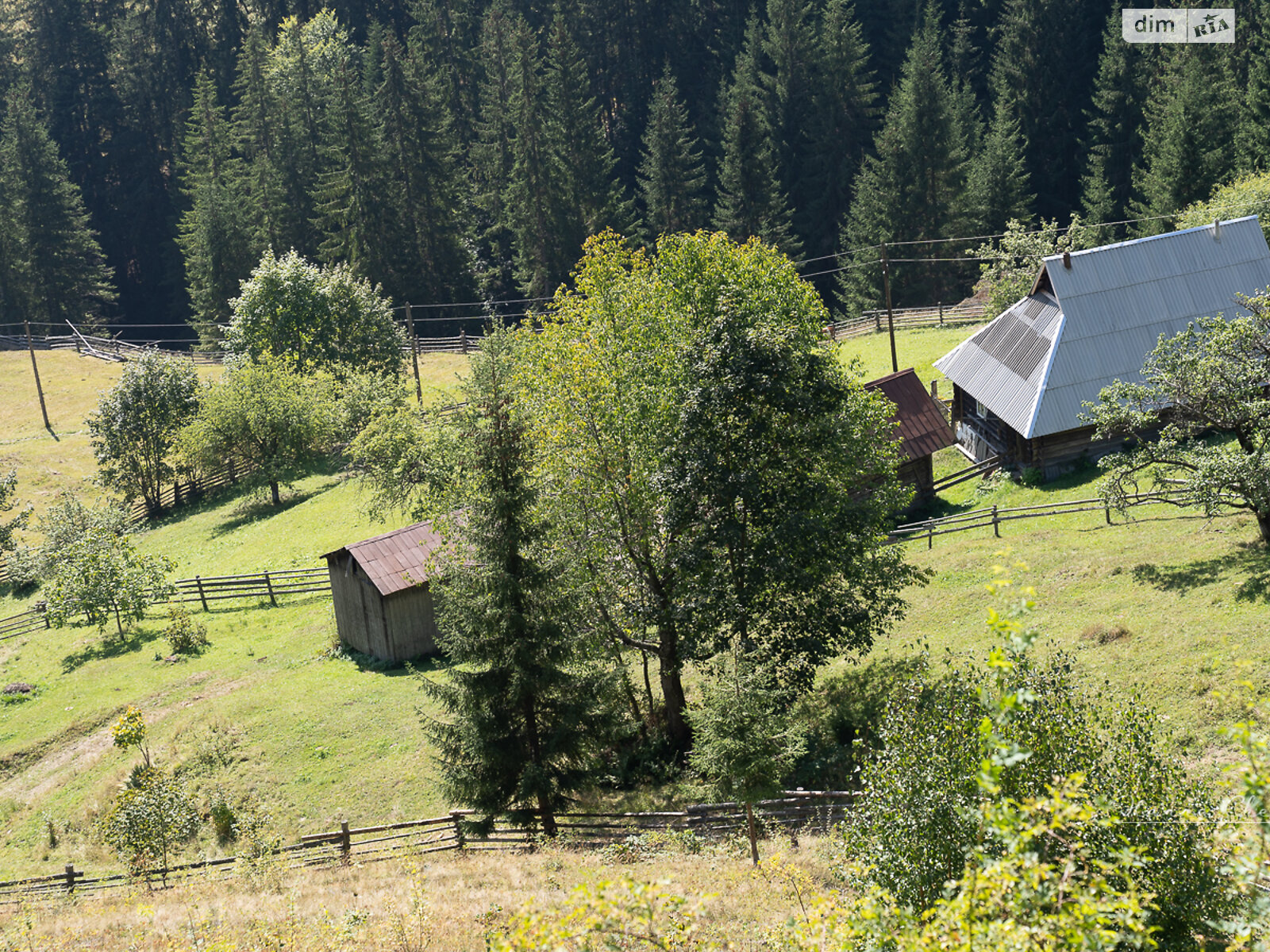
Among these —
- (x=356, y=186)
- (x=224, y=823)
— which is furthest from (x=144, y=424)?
(x=224, y=823)

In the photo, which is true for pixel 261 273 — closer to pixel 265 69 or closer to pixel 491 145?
pixel 491 145

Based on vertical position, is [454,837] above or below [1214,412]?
below

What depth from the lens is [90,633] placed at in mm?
34375

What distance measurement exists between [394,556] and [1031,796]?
76.3 ft

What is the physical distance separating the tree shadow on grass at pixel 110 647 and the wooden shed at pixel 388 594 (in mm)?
8028

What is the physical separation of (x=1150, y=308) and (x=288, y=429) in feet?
116

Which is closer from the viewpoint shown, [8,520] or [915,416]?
[915,416]

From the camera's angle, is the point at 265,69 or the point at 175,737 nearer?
the point at 175,737

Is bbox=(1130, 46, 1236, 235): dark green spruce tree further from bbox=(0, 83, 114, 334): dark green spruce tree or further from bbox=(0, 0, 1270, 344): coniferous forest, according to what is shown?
bbox=(0, 83, 114, 334): dark green spruce tree

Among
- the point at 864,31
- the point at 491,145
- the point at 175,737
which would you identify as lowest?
the point at 175,737

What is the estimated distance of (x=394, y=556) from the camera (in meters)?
28.7

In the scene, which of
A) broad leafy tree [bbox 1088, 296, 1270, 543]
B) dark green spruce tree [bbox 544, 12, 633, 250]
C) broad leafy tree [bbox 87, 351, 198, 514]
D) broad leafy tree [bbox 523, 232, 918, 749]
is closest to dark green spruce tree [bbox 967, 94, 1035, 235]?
dark green spruce tree [bbox 544, 12, 633, 250]

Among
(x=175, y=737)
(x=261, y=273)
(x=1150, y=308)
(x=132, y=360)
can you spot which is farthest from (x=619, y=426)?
(x=132, y=360)

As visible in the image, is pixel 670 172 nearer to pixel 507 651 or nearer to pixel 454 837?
pixel 507 651
